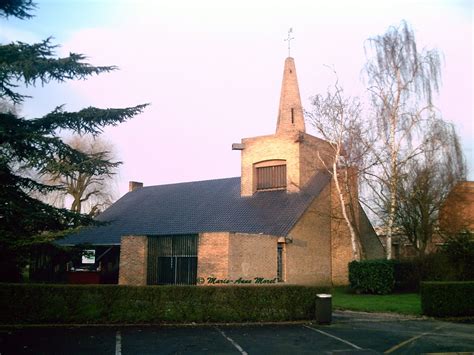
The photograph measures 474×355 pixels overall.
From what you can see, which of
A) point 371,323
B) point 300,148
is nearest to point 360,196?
point 300,148

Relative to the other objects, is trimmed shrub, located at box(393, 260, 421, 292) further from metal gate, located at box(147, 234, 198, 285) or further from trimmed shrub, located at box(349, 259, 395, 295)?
metal gate, located at box(147, 234, 198, 285)

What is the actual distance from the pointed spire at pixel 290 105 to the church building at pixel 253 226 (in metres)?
0.07

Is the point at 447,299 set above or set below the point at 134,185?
below

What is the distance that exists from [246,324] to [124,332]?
3968 mm

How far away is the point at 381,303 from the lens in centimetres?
2052

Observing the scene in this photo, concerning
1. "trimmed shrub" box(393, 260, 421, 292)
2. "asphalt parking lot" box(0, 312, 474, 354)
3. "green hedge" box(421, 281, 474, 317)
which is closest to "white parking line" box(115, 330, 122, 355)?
"asphalt parking lot" box(0, 312, 474, 354)

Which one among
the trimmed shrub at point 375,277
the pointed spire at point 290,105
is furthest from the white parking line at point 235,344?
the pointed spire at point 290,105

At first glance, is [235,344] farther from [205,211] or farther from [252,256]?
[205,211]

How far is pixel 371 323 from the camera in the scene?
51.7ft

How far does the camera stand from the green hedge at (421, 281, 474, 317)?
677 inches

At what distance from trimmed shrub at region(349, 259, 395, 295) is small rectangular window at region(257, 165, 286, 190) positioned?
26.2 ft

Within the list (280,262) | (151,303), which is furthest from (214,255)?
(151,303)

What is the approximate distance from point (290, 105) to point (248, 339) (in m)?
22.0

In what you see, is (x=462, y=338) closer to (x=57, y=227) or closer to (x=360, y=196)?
(x=57, y=227)
